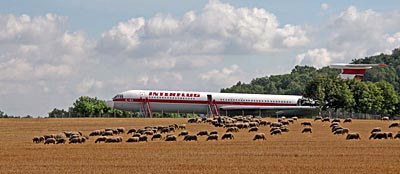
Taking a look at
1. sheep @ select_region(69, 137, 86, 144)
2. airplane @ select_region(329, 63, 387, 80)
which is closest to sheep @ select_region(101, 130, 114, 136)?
sheep @ select_region(69, 137, 86, 144)

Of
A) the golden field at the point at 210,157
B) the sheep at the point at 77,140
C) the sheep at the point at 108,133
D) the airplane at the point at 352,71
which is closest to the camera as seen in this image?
the golden field at the point at 210,157

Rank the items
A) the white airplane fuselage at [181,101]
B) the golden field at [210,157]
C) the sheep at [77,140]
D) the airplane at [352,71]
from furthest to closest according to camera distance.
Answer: the airplane at [352,71] → the white airplane fuselage at [181,101] → the sheep at [77,140] → the golden field at [210,157]

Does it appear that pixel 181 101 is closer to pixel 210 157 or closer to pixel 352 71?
pixel 352 71

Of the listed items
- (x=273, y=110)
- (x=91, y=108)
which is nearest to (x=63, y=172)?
(x=273, y=110)

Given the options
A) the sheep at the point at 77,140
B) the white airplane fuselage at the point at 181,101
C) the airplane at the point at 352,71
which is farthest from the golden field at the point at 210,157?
the airplane at the point at 352,71

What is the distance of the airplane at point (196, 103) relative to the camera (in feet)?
433

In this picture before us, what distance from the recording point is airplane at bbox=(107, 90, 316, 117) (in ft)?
433

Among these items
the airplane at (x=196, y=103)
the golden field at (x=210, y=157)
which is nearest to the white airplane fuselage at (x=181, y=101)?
the airplane at (x=196, y=103)

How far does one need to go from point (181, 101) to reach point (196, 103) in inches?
102

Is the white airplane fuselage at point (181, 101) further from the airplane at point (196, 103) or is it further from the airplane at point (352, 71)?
the airplane at point (352, 71)

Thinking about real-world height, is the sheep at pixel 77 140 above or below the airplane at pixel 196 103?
below

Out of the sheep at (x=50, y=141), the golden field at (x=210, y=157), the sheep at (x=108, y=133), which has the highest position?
the sheep at (x=108, y=133)

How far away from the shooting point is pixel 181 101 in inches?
5226

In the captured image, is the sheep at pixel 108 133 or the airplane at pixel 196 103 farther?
the airplane at pixel 196 103
